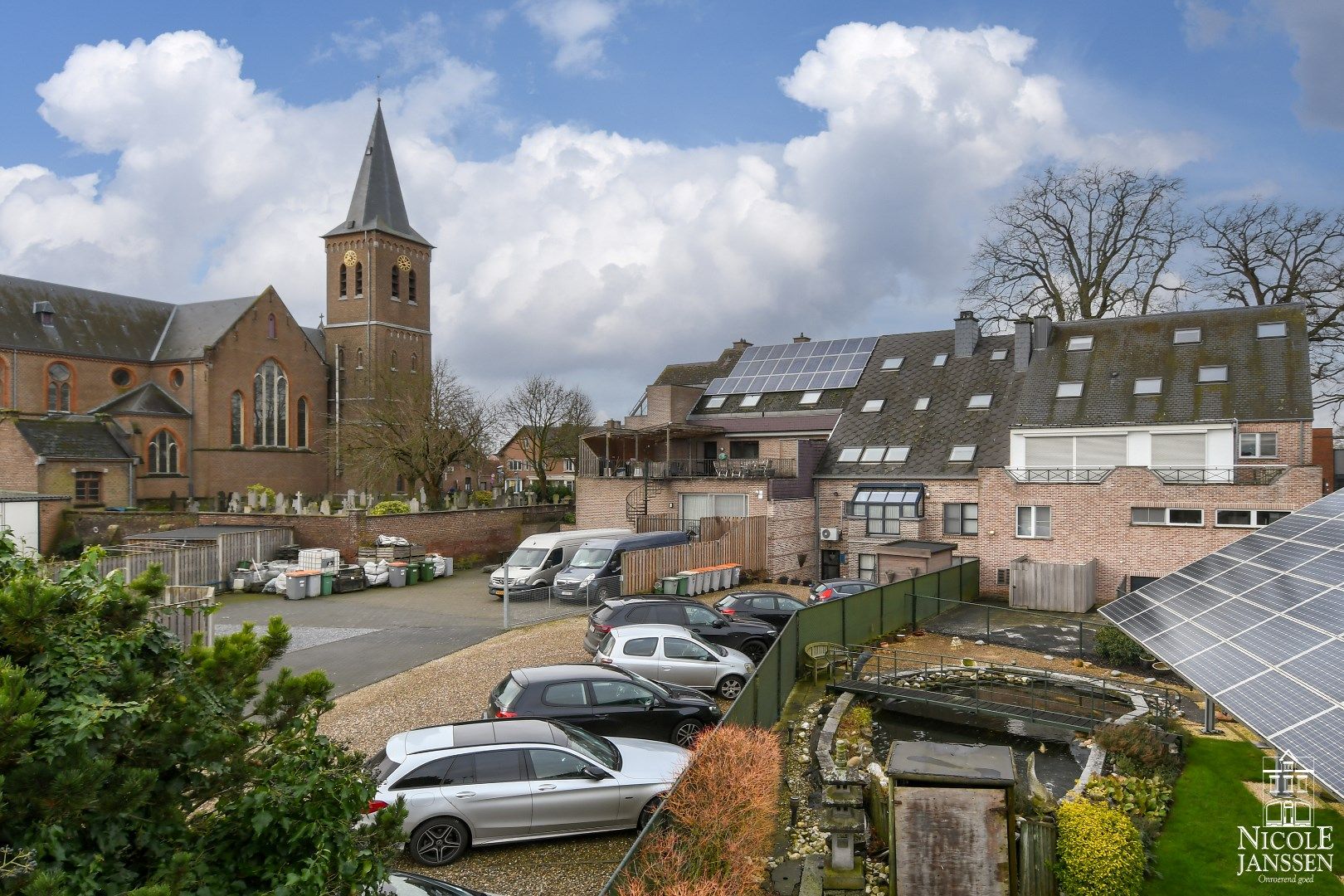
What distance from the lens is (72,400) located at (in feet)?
159

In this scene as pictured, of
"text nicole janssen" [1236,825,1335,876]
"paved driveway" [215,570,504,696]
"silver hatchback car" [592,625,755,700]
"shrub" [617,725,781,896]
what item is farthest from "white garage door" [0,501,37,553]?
"text nicole janssen" [1236,825,1335,876]

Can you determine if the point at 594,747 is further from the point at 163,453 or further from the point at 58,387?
the point at 58,387

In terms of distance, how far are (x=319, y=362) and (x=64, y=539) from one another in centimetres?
2348

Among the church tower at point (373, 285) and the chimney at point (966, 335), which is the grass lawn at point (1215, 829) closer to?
the chimney at point (966, 335)

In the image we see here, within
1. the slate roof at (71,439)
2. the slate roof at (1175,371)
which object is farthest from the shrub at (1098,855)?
the slate roof at (71,439)

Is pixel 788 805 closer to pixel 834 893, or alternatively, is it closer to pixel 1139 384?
pixel 834 893

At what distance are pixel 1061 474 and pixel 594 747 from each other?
22911 mm

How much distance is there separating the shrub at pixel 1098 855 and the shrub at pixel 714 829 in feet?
9.74

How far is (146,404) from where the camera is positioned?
4806 cm

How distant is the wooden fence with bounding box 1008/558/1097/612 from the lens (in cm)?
2559

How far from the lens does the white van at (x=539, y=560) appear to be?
27344 millimetres

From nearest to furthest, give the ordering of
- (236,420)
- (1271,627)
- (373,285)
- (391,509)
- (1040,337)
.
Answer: (1271,627)
(1040,337)
(391,509)
(236,420)
(373,285)

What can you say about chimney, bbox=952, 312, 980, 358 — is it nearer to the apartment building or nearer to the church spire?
the apartment building

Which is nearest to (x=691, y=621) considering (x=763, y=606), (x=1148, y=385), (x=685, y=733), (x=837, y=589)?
(x=763, y=606)
